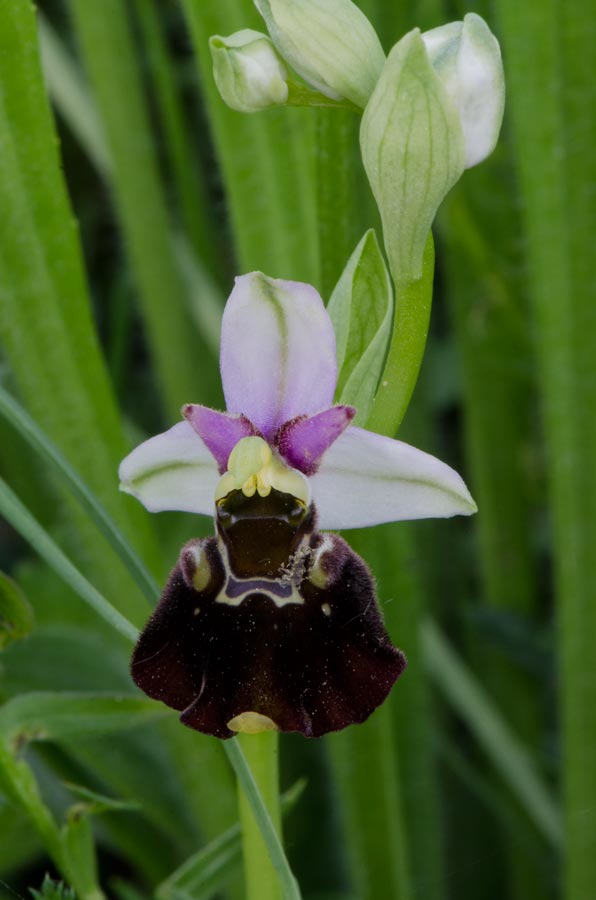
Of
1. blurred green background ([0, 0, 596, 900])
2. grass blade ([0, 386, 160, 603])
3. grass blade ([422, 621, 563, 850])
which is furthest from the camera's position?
grass blade ([422, 621, 563, 850])

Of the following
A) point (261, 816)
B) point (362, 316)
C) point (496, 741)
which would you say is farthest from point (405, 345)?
point (496, 741)

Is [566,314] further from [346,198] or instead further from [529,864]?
[529,864]

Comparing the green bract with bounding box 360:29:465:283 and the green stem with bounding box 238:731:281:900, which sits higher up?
the green bract with bounding box 360:29:465:283

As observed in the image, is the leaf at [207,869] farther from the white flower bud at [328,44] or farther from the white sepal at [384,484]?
the white flower bud at [328,44]

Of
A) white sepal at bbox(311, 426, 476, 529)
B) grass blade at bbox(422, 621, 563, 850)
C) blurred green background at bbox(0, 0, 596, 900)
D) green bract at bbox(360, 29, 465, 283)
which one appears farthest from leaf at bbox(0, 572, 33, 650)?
grass blade at bbox(422, 621, 563, 850)

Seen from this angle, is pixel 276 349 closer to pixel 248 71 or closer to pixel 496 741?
pixel 248 71

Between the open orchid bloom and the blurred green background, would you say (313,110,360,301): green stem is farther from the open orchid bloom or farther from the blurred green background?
the open orchid bloom

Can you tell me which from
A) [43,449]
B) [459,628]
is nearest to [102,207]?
[459,628]
